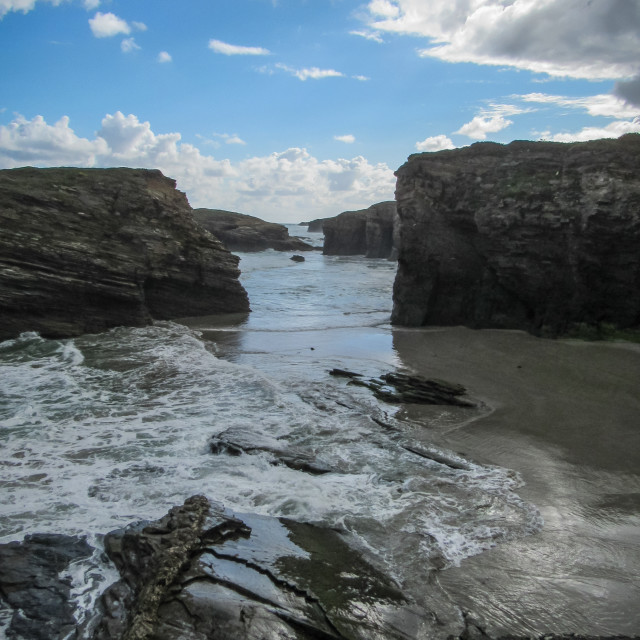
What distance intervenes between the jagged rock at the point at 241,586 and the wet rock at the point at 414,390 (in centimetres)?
434

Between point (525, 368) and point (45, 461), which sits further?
point (525, 368)

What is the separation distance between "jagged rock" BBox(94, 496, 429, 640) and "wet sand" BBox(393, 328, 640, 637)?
0.65 metres

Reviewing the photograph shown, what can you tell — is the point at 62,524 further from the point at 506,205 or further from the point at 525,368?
the point at 506,205

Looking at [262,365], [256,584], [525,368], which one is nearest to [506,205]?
[525,368]

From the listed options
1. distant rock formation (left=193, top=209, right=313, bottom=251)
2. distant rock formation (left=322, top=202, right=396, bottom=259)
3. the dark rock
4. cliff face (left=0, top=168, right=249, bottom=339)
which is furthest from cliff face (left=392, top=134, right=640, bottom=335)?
distant rock formation (left=193, top=209, right=313, bottom=251)

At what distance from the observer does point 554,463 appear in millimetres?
6293

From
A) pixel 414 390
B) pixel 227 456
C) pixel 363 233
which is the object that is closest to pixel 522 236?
pixel 414 390

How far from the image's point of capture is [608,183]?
40.7 ft

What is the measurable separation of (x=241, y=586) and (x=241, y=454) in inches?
108

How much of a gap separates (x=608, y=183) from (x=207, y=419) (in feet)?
33.7

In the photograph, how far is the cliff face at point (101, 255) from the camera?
44.9 feet

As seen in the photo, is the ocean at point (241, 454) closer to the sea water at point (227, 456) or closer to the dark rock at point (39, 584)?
the sea water at point (227, 456)

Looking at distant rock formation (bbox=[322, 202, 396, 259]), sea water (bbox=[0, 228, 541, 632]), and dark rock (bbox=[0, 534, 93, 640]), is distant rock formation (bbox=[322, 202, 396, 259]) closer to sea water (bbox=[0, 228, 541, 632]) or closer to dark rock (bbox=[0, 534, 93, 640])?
sea water (bbox=[0, 228, 541, 632])

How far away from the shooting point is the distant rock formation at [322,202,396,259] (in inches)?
2163
